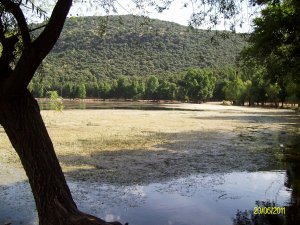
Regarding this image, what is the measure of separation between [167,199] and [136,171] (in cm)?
483

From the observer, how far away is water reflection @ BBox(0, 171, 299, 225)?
1056 cm

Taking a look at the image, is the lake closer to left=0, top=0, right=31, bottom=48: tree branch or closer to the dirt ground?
the dirt ground

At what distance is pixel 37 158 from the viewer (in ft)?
19.1

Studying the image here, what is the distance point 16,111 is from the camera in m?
5.77

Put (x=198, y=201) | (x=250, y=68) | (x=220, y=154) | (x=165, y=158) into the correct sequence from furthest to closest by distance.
→ (x=250, y=68), (x=220, y=154), (x=165, y=158), (x=198, y=201)

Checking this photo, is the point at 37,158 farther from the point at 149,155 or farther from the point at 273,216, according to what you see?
the point at 149,155

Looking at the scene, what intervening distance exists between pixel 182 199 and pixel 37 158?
7647mm

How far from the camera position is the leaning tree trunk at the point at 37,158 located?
577 centimetres

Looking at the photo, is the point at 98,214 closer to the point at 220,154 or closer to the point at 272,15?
the point at 220,154

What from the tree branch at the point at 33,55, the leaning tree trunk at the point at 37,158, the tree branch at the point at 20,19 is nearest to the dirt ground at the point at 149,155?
the leaning tree trunk at the point at 37,158

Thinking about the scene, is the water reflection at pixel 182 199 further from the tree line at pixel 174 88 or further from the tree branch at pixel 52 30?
the tree line at pixel 174 88

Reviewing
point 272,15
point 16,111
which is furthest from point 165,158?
point 16,111

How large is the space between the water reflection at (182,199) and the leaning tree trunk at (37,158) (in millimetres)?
4690

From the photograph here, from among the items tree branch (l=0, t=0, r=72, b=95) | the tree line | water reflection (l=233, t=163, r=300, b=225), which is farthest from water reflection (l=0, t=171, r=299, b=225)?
the tree line
